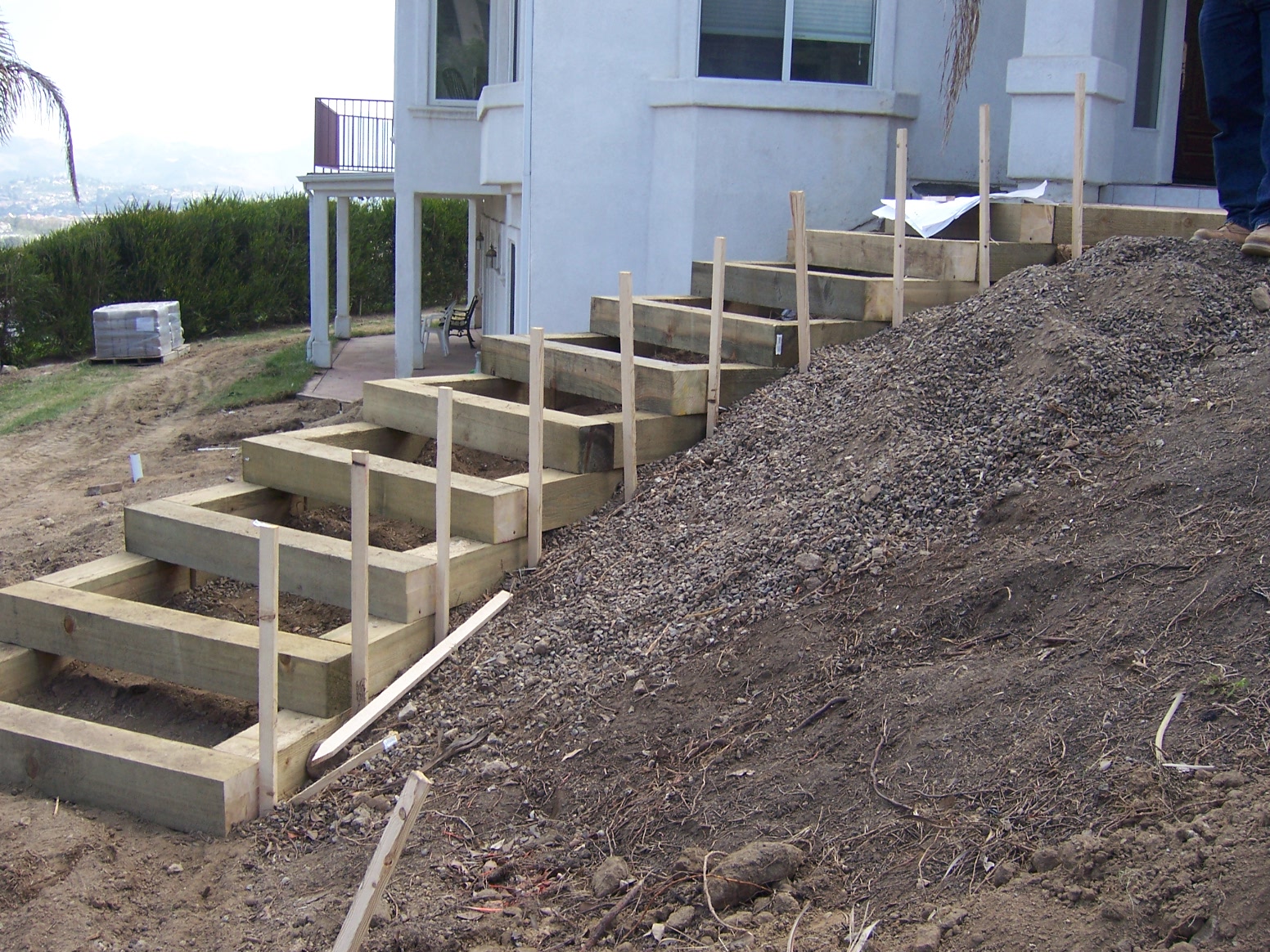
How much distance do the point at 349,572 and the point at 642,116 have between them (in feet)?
18.6

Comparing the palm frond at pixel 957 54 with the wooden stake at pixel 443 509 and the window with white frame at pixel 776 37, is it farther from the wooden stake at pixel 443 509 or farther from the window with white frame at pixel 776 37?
the wooden stake at pixel 443 509

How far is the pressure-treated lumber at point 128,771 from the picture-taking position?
13.2ft

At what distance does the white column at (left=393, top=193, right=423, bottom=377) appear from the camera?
1427 centimetres

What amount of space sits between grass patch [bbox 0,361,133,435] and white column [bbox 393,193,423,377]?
158 inches

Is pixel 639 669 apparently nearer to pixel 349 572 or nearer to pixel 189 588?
pixel 349 572

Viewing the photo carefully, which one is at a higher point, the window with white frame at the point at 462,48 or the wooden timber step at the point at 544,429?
the window with white frame at the point at 462,48

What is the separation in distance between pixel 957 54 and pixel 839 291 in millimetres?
3052

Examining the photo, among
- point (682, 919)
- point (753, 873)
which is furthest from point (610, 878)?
point (753, 873)

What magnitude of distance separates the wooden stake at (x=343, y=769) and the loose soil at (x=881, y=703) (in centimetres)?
5

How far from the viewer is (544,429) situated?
19.4 feet

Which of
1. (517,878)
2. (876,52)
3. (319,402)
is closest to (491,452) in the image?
(517,878)

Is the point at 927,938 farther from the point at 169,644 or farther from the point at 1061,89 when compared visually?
the point at 1061,89

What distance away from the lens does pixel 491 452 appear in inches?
245

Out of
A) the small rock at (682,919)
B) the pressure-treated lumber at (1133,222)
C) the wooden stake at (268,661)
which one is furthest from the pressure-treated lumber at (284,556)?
the pressure-treated lumber at (1133,222)
